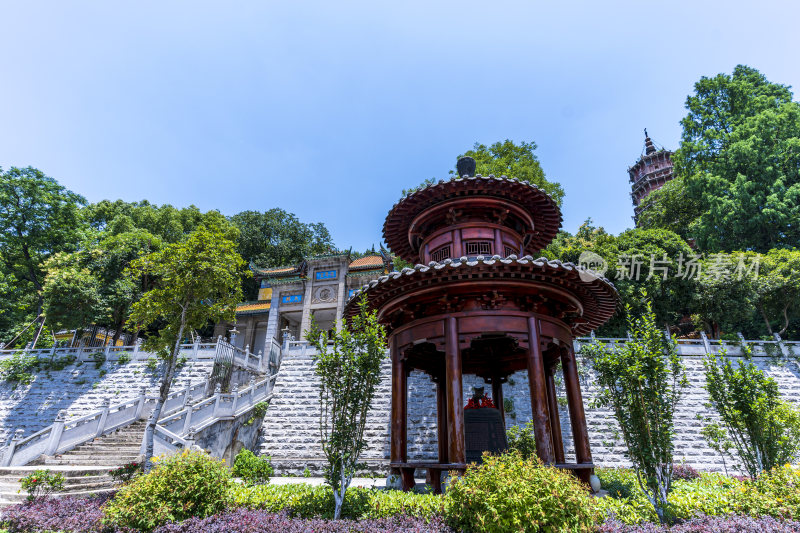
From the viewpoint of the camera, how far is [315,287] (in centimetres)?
3369

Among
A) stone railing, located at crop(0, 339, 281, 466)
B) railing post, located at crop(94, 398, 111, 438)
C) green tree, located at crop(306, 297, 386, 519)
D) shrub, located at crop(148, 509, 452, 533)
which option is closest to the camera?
shrub, located at crop(148, 509, 452, 533)

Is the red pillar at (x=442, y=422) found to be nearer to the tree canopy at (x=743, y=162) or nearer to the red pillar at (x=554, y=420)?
the red pillar at (x=554, y=420)

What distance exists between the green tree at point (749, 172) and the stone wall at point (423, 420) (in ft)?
34.7

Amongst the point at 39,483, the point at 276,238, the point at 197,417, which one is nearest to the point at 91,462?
the point at 197,417

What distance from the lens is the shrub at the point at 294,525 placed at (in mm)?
5215

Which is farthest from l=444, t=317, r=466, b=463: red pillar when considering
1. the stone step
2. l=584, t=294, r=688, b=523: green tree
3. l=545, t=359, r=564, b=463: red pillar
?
the stone step

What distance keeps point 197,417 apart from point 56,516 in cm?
738

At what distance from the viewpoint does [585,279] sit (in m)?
7.74

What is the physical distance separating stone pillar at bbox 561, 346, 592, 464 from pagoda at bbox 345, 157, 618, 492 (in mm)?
22

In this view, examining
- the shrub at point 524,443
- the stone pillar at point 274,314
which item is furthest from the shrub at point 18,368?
the shrub at point 524,443

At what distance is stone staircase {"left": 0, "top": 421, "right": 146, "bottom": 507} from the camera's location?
1055cm

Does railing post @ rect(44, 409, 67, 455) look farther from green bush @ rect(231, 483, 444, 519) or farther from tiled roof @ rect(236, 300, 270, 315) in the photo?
tiled roof @ rect(236, 300, 270, 315)

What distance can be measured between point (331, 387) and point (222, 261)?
425 inches

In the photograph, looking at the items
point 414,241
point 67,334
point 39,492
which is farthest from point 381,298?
point 67,334
